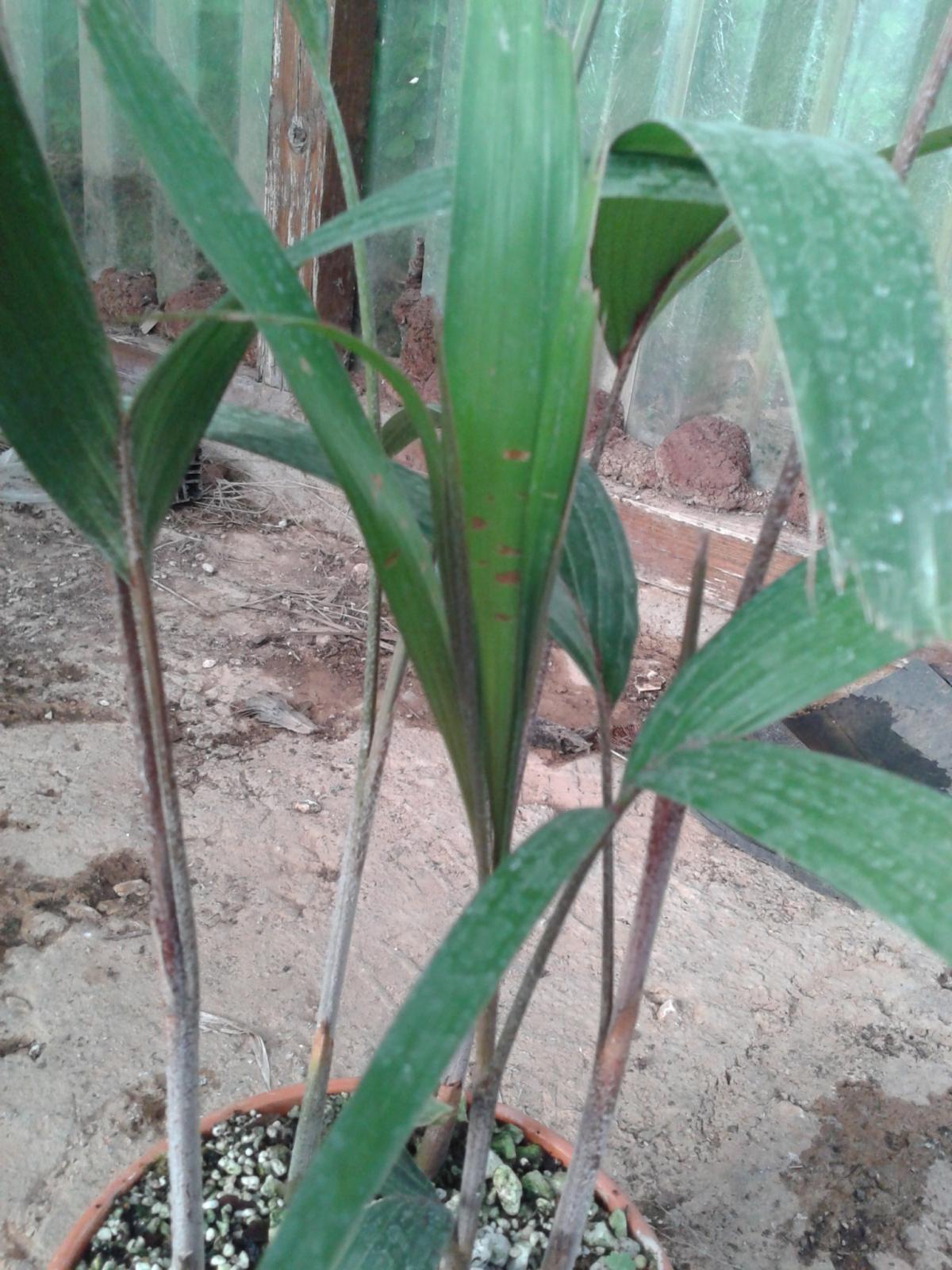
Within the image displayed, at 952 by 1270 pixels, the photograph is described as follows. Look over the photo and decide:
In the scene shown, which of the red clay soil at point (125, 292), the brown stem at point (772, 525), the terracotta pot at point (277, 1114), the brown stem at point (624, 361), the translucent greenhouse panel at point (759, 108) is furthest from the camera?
the red clay soil at point (125, 292)

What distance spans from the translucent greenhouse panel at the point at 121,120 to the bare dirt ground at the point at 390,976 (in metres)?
1.28

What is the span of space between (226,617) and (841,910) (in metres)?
1.20

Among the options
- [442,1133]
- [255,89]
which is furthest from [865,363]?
[255,89]

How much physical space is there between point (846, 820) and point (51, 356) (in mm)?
318

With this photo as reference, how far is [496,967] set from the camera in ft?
0.96

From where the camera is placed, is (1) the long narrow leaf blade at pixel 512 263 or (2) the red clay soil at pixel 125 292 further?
(2) the red clay soil at pixel 125 292

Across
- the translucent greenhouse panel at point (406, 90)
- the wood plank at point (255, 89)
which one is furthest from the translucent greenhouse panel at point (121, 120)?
the translucent greenhouse panel at point (406, 90)

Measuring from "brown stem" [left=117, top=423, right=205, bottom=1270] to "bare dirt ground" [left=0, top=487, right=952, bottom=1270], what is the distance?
514 millimetres

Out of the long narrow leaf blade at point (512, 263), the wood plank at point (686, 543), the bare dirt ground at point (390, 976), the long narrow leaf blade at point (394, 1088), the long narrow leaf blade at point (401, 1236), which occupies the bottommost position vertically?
the bare dirt ground at point (390, 976)

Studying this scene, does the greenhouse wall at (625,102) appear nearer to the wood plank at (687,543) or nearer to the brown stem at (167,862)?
the wood plank at (687,543)

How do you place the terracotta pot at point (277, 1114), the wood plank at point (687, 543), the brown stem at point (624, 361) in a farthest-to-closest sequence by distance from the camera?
the wood plank at point (687, 543) → the terracotta pot at point (277, 1114) → the brown stem at point (624, 361)

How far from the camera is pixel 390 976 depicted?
1.27m

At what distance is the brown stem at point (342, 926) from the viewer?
622 millimetres

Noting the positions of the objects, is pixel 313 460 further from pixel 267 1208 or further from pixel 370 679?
pixel 267 1208
